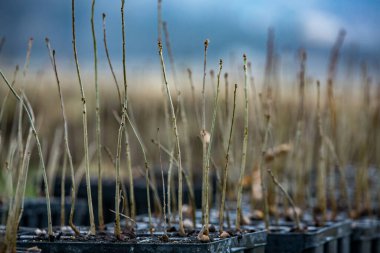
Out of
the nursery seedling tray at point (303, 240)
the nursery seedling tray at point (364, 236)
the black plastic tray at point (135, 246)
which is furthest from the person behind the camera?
the nursery seedling tray at point (364, 236)

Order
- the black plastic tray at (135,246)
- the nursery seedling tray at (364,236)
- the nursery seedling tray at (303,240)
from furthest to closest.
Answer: the nursery seedling tray at (364,236) → the nursery seedling tray at (303,240) → the black plastic tray at (135,246)

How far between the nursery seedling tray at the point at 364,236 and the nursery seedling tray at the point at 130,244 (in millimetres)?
1295

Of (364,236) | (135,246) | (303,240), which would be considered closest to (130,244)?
(135,246)

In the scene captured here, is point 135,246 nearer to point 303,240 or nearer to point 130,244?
point 130,244

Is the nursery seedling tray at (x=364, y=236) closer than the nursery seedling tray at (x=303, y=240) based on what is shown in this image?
No

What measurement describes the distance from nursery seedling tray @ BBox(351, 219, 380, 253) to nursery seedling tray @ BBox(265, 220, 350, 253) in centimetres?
44

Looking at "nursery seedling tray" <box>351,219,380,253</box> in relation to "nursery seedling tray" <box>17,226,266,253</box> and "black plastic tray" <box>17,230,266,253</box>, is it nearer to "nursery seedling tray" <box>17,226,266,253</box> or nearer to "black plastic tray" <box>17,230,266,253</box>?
"nursery seedling tray" <box>17,226,266,253</box>

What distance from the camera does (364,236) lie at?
3451mm

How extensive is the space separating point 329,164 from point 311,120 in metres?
0.25

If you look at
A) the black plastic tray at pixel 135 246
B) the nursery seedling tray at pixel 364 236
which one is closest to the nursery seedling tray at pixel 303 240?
the nursery seedling tray at pixel 364 236

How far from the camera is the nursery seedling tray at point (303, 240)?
2713 mm

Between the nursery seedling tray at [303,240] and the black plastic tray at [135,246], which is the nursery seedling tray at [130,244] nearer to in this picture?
the black plastic tray at [135,246]

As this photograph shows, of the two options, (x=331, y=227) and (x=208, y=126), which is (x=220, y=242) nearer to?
(x=331, y=227)

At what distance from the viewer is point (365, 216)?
13.3ft
